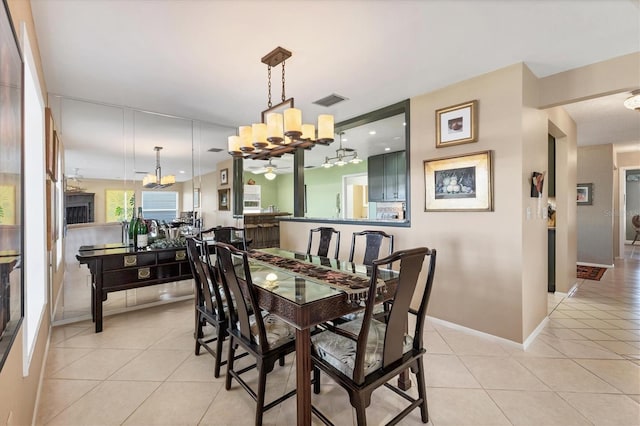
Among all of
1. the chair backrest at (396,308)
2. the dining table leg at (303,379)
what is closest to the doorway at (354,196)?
the chair backrest at (396,308)

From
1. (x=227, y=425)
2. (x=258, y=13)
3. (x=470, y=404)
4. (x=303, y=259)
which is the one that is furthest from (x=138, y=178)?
(x=470, y=404)

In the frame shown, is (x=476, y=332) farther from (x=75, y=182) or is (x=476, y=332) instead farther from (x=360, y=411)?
(x=75, y=182)

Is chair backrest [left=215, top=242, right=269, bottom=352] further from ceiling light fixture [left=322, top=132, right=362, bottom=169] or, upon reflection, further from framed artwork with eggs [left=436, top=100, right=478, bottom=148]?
ceiling light fixture [left=322, top=132, right=362, bottom=169]

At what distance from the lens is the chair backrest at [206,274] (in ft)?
6.81

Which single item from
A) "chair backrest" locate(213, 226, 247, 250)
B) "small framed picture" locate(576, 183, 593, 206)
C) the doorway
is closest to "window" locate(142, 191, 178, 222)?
"chair backrest" locate(213, 226, 247, 250)

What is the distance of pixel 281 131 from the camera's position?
7.72ft

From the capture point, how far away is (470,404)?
1.82 metres

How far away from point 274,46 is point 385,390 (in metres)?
2.59

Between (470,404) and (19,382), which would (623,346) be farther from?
(19,382)

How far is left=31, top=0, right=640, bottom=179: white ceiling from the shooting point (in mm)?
1832

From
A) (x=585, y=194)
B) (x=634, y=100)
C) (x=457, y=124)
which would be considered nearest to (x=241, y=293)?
(x=457, y=124)

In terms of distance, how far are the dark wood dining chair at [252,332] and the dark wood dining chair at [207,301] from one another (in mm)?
158

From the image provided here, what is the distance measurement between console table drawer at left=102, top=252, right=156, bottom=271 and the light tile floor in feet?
2.05

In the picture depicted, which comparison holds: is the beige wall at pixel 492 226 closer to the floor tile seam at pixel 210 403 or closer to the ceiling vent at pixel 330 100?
the ceiling vent at pixel 330 100
